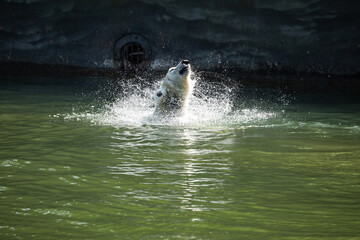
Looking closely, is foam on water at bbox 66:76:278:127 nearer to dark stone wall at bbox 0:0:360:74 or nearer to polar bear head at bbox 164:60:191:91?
polar bear head at bbox 164:60:191:91

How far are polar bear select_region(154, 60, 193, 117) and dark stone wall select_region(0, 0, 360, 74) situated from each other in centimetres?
559

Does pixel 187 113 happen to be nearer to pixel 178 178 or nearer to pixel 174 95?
pixel 174 95

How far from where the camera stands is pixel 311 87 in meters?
14.2

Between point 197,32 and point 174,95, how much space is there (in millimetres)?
6020

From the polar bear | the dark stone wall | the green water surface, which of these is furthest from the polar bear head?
the dark stone wall

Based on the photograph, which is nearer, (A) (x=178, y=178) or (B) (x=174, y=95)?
(A) (x=178, y=178)

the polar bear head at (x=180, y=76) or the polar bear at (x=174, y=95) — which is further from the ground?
the polar bear head at (x=180, y=76)

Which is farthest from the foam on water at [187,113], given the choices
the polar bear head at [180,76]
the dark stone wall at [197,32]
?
the dark stone wall at [197,32]

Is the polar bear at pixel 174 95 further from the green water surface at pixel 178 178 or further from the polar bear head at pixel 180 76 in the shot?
the green water surface at pixel 178 178

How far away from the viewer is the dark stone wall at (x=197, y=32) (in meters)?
14.6

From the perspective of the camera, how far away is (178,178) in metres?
5.52

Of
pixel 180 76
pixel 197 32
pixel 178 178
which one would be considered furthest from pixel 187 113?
pixel 197 32

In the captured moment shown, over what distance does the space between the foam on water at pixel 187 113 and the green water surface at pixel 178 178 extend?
0.34 feet

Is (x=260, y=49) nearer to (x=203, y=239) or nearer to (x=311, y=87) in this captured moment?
(x=311, y=87)
